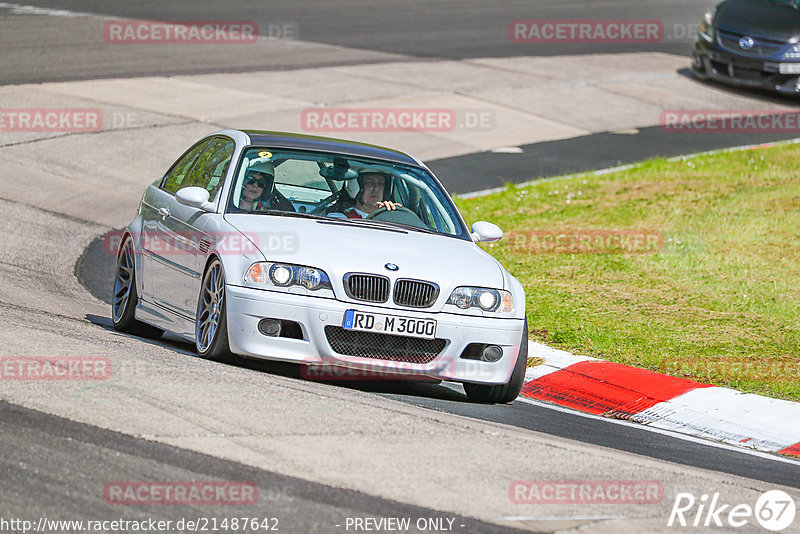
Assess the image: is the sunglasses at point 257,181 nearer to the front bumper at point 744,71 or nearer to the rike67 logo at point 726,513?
the rike67 logo at point 726,513

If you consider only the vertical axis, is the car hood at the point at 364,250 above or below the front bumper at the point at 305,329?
above

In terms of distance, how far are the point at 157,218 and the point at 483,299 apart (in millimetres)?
2625

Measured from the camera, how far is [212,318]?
312 inches

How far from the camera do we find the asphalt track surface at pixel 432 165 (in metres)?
5.42

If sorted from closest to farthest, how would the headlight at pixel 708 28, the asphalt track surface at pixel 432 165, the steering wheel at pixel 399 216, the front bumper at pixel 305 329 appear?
the asphalt track surface at pixel 432 165 → the front bumper at pixel 305 329 → the steering wheel at pixel 399 216 → the headlight at pixel 708 28

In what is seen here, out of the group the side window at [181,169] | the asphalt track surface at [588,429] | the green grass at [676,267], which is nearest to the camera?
the asphalt track surface at [588,429]

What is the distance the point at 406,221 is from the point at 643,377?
2.08 metres

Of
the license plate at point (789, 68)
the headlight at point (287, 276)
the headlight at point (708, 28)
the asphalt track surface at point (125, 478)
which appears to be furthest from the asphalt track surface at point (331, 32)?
the asphalt track surface at point (125, 478)

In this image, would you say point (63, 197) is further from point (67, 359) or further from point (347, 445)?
point (347, 445)

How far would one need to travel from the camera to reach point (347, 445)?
6168 mm

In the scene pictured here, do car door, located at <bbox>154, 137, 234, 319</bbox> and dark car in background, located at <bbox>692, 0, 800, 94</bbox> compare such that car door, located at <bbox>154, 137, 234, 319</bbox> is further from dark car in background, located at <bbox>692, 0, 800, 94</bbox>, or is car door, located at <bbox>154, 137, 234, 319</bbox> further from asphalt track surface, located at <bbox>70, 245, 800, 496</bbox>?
dark car in background, located at <bbox>692, 0, 800, 94</bbox>

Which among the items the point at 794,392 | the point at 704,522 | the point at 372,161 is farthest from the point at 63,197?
the point at 704,522

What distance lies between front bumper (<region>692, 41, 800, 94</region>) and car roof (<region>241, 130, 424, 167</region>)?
14200 millimetres

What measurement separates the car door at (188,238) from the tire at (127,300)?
48 cm
